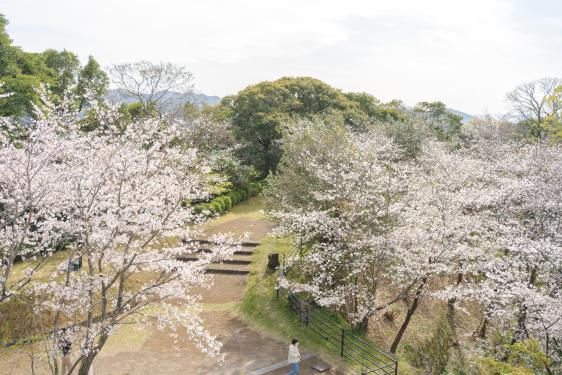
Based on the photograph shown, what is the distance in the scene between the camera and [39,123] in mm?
9766

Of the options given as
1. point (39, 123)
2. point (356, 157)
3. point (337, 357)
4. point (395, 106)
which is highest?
point (395, 106)

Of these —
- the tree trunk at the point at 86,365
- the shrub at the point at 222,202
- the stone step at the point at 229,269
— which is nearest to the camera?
the tree trunk at the point at 86,365

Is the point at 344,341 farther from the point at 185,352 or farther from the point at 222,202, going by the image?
the point at 222,202

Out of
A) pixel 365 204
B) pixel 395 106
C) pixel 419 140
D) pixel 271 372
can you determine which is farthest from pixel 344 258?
A: pixel 395 106

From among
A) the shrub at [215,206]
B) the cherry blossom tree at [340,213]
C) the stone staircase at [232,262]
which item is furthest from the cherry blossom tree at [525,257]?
the shrub at [215,206]

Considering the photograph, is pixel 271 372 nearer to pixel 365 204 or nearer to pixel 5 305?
pixel 365 204

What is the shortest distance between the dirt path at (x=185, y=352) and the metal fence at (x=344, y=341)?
5.77 ft

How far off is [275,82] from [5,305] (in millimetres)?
32884

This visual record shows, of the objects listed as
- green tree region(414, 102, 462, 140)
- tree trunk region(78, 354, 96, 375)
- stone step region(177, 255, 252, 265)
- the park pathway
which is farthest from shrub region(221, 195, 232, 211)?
green tree region(414, 102, 462, 140)

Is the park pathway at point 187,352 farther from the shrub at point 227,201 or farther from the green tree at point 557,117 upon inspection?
the green tree at point 557,117

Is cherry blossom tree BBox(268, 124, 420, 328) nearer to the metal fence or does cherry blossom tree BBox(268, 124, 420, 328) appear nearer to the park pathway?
the metal fence

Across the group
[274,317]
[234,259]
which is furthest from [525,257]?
[234,259]

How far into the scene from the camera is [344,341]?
50.3 feet

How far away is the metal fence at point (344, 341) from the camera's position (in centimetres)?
1364
